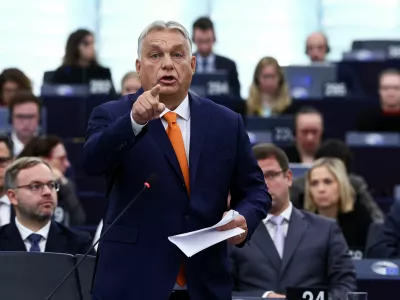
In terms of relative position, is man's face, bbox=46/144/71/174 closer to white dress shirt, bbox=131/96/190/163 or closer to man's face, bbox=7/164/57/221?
man's face, bbox=7/164/57/221

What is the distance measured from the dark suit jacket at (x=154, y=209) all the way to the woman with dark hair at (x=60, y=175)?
4.38 metres

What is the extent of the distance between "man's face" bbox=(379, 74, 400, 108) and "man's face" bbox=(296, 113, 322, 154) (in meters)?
1.13

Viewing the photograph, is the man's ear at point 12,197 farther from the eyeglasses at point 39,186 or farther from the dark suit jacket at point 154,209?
the dark suit jacket at point 154,209

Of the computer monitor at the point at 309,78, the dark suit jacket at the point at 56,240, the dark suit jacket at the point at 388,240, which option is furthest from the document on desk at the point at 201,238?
the computer monitor at the point at 309,78

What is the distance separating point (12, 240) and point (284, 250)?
1.34 m

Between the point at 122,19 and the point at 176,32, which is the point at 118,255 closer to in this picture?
the point at 176,32

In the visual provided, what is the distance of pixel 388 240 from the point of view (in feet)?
23.6

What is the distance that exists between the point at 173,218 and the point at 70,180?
17.3 ft

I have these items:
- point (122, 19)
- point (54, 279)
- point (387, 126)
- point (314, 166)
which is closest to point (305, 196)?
point (314, 166)

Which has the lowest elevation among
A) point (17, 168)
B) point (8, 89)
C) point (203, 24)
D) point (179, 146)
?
point (17, 168)

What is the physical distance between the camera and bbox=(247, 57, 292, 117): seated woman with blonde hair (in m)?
11.0

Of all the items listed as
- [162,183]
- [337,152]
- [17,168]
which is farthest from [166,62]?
[337,152]

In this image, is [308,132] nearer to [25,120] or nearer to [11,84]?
[25,120]

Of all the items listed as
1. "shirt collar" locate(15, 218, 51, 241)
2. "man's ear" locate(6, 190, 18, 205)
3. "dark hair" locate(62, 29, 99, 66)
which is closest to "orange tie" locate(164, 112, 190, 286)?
"shirt collar" locate(15, 218, 51, 241)
